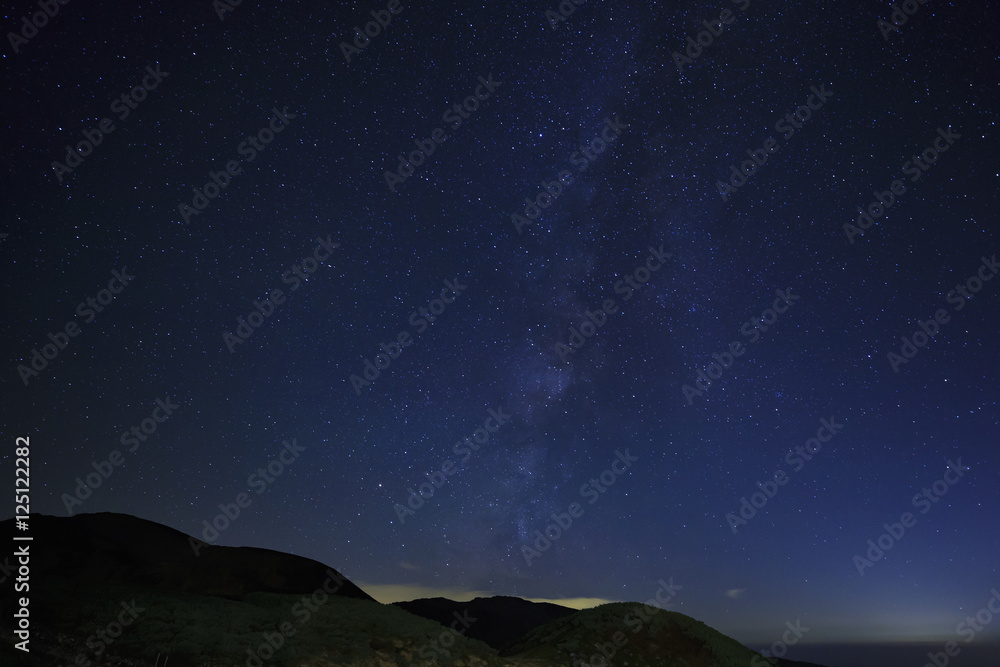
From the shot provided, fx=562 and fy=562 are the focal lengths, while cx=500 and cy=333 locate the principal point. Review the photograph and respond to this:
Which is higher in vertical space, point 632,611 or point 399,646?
point 632,611

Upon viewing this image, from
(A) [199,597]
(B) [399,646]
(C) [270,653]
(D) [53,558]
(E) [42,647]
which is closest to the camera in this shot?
(E) [42,647]

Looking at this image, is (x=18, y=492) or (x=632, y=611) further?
(x=632, y=611)

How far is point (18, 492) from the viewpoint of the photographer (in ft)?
61.4

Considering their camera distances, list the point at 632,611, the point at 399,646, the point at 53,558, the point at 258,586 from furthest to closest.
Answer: the point at 258,586 → the point at 53,558 → the point at 632,611 → the point at 399,646

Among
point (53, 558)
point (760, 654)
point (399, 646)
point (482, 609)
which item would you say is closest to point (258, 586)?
point (53, 558)

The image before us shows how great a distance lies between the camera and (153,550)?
42969mm

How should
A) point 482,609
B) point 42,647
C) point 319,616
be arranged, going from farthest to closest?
point 482,609 < point 319,616 < point 42,647

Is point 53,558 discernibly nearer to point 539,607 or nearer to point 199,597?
point 199,597

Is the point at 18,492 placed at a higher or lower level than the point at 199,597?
higher

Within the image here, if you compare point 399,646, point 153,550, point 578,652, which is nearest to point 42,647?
point 399,646

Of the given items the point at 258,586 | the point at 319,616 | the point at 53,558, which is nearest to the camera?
the point at 319,616

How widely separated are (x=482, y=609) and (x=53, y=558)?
2425 inches

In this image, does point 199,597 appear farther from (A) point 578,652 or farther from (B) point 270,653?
(A) point 578,652

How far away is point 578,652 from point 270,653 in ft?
42.5
